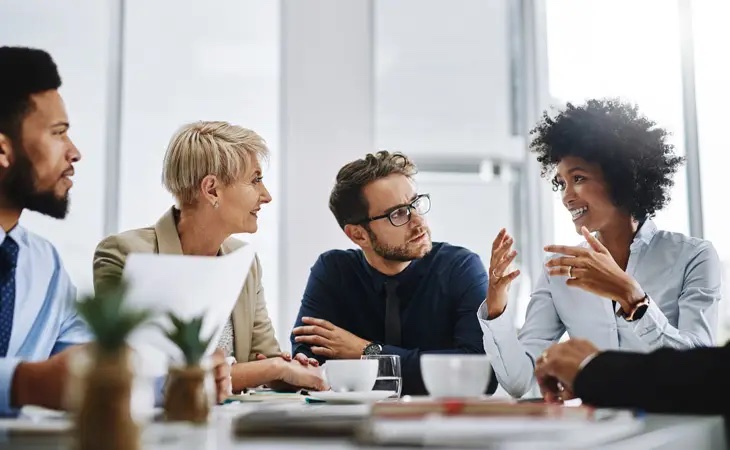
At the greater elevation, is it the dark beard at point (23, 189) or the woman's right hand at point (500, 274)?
the dark beard at point (23, 189)

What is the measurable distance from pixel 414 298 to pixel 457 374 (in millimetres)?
1509

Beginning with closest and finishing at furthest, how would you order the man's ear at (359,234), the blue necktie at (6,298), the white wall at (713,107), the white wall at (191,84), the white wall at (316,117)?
the blue necktie at (6,298) < the man's ear at (359,234) < the white wall at (191,84) < the white wall at (316,117) < the white wall at (713,107)

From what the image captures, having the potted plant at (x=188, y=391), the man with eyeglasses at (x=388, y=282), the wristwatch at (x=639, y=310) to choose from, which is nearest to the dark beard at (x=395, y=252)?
the man with eyeglasses at (x=388, y=282)

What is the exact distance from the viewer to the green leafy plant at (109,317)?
0.72 m

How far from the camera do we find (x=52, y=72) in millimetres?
2035

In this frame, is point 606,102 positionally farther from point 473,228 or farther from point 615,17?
point 615,17

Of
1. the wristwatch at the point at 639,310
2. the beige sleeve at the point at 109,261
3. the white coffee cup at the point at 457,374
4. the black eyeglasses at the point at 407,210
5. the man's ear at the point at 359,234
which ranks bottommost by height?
the white coffee cup at the point at 457,374

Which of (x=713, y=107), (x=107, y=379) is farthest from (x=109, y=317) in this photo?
(x=713, y=107)

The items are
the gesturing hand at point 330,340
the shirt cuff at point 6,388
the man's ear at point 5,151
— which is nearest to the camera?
the shirt cuff at point 6,388

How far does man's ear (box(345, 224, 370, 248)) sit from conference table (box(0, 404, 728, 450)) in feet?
5.85

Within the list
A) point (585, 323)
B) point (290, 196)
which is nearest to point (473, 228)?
point (290, 196)

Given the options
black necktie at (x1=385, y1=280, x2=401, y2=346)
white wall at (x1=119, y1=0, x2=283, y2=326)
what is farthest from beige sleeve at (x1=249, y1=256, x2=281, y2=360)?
white wall at (x1=119, y1=0, x2=283, y2=326)

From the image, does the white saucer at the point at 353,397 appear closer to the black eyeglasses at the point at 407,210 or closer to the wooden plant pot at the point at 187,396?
the wooden plant pot at the point at 187,396

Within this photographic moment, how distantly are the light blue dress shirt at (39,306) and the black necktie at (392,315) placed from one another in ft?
3.54
